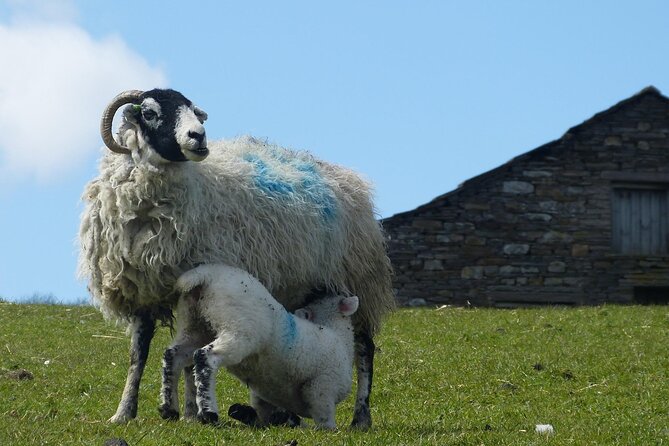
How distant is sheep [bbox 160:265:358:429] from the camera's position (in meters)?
8.48

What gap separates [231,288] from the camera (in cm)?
859

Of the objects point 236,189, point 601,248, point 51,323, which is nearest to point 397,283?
point 601,248

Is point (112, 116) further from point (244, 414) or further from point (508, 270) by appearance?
point (508, 270)

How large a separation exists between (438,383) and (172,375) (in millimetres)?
4921

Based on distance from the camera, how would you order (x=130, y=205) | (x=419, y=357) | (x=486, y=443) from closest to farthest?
(x=486, y=443), (x=130, y=205), (x=419, y=357)

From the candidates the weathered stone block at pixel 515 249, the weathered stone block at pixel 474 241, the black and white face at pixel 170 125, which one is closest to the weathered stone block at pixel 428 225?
the weathered stone block at pixel 474 241

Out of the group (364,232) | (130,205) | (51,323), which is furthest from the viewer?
(51,323)

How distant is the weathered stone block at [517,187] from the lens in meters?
25.0

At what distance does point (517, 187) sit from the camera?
2508 centimetres

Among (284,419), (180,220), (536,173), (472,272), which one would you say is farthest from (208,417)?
(536,173)

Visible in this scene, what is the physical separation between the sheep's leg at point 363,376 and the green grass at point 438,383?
0.15 meters

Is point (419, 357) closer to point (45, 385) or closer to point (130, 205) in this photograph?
point (45, 385)

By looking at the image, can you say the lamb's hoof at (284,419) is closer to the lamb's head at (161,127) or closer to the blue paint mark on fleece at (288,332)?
the blue paint mark on fleece at (288,332)

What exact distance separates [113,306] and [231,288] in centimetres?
111
